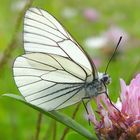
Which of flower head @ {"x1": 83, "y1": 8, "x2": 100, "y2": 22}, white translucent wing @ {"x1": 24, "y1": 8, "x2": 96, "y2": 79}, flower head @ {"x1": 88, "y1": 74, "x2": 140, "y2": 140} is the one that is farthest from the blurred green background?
flower head @ {"x1": 88, "y1": 74, "x2": 140, "y2": 140}

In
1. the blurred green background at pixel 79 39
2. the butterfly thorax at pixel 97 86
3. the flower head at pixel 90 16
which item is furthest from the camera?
the flower head at pixel 90 16

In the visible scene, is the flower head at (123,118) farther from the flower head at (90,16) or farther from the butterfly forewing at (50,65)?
the flower head at (90,16)

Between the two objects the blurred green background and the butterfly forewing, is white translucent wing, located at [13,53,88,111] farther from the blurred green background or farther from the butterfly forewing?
the blurred green background

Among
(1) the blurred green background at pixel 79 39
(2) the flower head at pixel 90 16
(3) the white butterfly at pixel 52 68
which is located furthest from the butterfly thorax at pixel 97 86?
(2) the flower head at pixel 90 16

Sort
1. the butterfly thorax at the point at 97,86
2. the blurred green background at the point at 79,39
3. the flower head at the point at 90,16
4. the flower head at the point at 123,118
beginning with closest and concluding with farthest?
the flower head at the point at 123,118 < the butterfly thorax at the point at 97,86 < the blurred green background at the point at 79,39 < the flower head at the point at 90,16

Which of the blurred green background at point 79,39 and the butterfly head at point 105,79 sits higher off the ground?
the blurred green background at point 79,39

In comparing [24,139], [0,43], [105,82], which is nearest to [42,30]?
[105,82]

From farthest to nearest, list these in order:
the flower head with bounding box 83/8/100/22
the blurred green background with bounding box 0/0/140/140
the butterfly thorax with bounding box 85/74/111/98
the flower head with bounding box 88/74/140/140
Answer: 1. the flower head with bounding box 83/8/100/22
2. the blurred green background with bounding box 0/0/140/140
3. the butterfly thorax with bounding box 85/74/111/98
4. the flower head with bounding box 88/74/140/140

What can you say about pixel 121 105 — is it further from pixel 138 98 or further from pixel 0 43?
pixel 0 43
